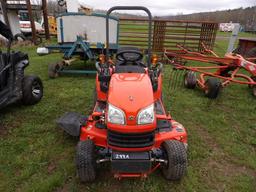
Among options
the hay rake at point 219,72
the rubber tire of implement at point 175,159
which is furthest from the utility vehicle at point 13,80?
the hay rake at point 219,72

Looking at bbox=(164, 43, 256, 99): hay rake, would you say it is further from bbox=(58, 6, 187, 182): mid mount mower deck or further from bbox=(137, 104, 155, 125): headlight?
bbox=(137, 104, 155, 125): headlight

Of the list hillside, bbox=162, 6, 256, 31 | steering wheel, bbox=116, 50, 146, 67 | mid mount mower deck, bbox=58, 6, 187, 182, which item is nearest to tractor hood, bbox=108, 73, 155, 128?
mid mount mower deck, bbox=58, 6, 187, 182

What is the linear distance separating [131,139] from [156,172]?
0.78m

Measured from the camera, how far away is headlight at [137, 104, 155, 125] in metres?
2.29

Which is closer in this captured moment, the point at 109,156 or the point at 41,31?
the point at 109,156

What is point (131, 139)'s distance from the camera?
2.35 m

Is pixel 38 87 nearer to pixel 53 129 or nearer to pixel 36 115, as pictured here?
pixel 36 115

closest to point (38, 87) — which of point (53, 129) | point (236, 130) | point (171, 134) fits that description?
point (53, 129)

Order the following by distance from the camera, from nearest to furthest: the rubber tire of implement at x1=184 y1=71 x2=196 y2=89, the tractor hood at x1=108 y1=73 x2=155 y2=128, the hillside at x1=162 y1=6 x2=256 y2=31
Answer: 1. the tractor hood at x1=108 y1=73 x2=155 y2=128
2. the rubber tire of implement at x1=184 y1=71 x2=196 y2=89
3. the hillside at x1=162 y1=6 x2=256 y2=31

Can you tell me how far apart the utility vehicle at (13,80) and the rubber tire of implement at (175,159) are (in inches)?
115

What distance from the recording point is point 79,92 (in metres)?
5.44

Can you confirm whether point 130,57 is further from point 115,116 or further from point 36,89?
point 36,89

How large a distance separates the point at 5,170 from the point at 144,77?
6.88 feet

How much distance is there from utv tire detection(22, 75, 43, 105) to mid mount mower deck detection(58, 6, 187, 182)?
72.8 inches
